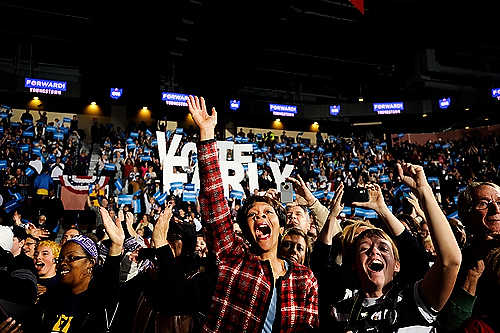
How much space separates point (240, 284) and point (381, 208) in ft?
3.75

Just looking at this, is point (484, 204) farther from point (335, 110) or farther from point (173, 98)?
point (335, 110)

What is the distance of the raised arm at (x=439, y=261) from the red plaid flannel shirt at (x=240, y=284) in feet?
1.79

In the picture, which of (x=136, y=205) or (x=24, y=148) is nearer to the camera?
(x=136, y=205)

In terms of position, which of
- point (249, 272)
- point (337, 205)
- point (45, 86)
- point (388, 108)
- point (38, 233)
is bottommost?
point (38, 233)

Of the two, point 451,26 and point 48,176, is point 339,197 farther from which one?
point 451,26

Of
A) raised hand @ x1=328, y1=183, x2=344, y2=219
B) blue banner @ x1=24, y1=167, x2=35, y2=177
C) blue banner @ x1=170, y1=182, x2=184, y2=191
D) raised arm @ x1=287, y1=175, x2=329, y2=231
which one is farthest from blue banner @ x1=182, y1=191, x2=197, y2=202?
raised hand @ x1=328, y1=183, x2=344, y2=219

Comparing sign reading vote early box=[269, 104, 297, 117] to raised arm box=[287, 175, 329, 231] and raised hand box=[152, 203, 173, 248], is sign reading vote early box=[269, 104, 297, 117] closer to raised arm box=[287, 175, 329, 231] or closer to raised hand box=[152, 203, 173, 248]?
raised arm box=[287, 175, 329, 231]

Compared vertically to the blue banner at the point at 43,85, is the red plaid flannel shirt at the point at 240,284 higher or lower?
lower

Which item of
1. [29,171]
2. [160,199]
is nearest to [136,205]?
[160,199]

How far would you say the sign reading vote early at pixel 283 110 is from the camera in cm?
2447

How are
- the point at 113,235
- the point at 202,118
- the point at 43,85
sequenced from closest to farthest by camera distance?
the point at 202,118
the point at 113,235
the point at 43,85

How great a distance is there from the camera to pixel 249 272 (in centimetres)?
189

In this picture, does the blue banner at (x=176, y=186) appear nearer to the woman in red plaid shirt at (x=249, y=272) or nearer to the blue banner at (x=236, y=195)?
the blue banner at (x=236, y=195)

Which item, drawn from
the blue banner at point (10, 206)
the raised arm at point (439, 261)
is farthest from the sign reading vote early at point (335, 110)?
the raised arm at point (439, 261)
